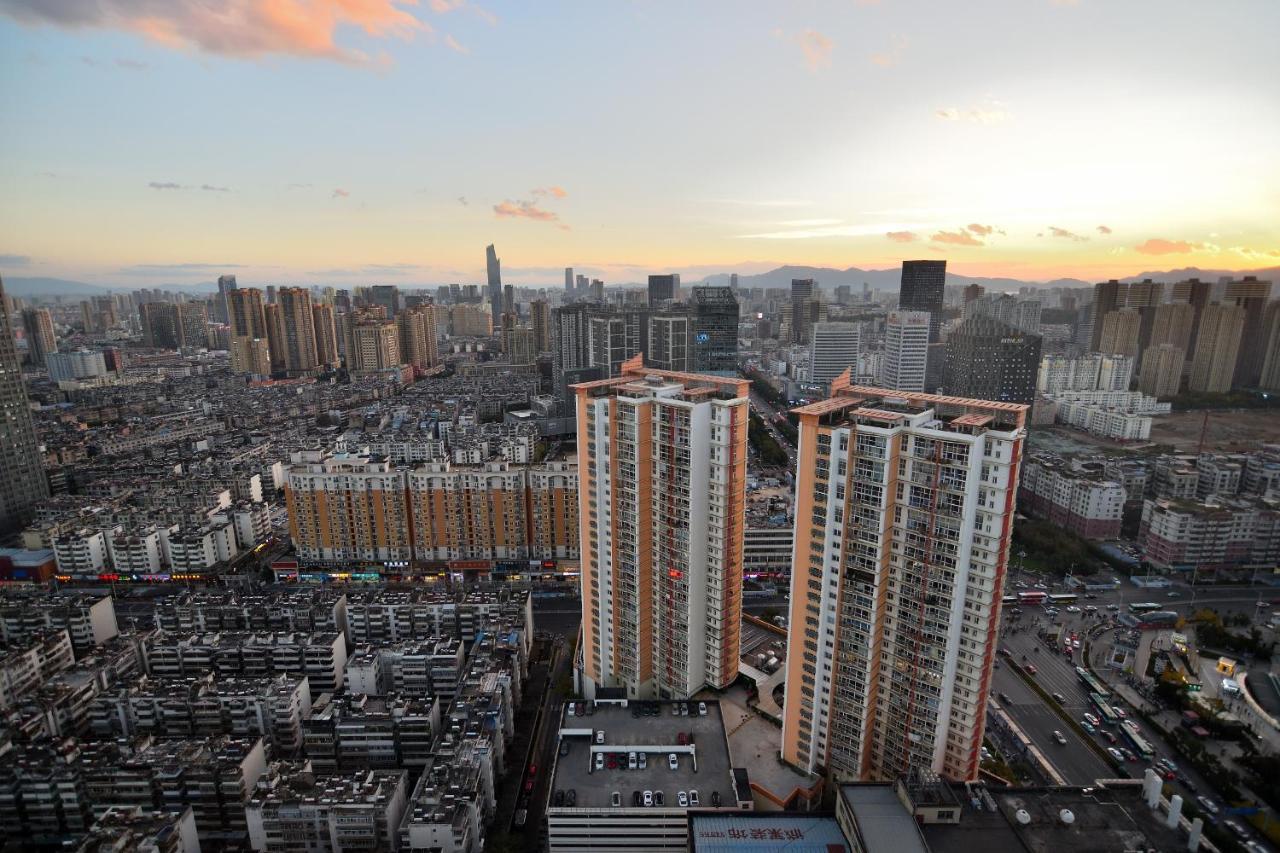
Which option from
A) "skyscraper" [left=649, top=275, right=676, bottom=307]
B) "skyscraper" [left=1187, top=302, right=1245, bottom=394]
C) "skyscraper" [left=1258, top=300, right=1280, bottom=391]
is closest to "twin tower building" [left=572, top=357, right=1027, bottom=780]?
"skyscraper" [left=1258, top=300, right=1280, bottom=391]

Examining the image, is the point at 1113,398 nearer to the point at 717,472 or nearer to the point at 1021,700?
the point at 1021,700

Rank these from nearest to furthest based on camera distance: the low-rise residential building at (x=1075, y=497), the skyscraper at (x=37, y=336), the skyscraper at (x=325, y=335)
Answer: the low-rise residential building at (x=1075, y=497) → the skyscraper at (x=37, y=336) → the skyscraper at (x=325, y=335)

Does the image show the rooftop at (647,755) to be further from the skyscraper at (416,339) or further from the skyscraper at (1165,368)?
the skyscraper at (416,339)

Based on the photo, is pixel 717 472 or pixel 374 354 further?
pixel 374 354

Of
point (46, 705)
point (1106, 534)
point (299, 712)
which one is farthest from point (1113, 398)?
point (46, 705)

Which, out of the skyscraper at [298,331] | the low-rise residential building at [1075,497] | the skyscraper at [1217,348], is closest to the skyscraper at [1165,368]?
the skyscraper at [1217,348]
